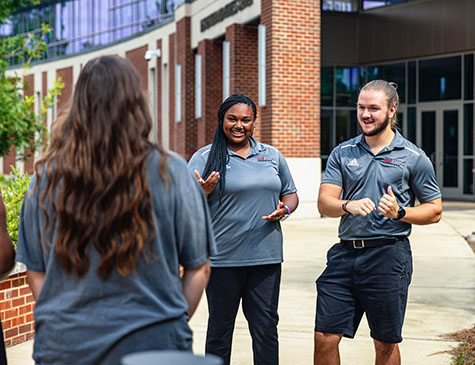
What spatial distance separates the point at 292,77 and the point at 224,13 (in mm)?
4531

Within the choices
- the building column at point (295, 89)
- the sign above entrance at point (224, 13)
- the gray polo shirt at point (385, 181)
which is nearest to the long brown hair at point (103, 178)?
the gray polo shirt at point (385, 181)

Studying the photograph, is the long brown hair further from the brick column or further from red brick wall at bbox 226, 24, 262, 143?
the brick column

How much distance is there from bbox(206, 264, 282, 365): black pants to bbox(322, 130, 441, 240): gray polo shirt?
0.57 metres

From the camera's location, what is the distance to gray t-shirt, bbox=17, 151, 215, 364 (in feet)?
7.41

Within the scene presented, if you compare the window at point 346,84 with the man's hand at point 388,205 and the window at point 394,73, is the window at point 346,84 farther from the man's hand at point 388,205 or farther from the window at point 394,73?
the man's hand at point 388,205

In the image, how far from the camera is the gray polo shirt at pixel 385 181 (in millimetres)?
4199

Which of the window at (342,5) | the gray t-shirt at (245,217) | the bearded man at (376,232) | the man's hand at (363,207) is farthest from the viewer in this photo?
the window at (342,5)

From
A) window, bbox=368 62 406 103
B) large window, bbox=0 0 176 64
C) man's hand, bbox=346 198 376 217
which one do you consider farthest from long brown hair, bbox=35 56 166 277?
large window, bbox=0 0 176 64

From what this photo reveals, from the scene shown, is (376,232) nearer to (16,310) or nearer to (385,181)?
(385,181)

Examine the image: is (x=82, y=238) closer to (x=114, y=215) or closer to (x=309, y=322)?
(x=114, y=215)

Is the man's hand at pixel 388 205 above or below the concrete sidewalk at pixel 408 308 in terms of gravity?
above

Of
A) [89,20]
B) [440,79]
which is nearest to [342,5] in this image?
[440,79]

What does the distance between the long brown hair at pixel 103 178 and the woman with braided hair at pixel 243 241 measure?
2052 millimetres

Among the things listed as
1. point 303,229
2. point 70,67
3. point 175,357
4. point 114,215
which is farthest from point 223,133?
point 70,67
